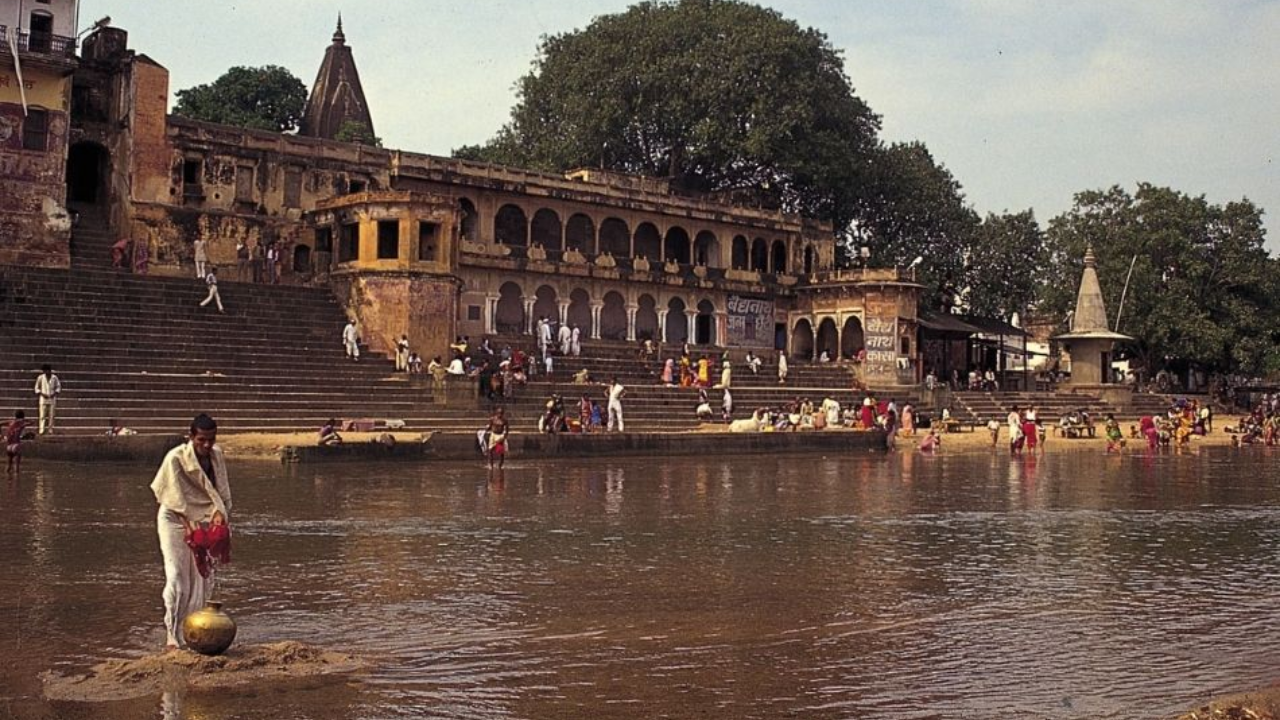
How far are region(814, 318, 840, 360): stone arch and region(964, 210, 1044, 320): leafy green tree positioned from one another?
9746 mm

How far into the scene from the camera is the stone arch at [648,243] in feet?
157

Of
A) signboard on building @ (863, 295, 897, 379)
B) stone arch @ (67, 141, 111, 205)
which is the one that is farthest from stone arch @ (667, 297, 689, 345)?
stone arch @ (67, 141, 111, 205)

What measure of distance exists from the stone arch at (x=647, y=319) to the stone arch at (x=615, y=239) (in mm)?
2025

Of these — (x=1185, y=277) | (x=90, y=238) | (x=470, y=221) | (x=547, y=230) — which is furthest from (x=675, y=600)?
(x=1185, y=277)

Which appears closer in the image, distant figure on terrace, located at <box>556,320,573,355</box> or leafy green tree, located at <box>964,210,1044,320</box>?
distant figure on terrace, located at <box>556,320,573,355</box>

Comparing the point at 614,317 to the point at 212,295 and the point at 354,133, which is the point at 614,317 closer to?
the point at 354,133

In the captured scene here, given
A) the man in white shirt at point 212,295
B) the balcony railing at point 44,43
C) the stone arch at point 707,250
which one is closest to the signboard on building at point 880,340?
the stone arch at point 707,250

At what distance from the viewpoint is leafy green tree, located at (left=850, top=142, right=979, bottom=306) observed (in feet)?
178

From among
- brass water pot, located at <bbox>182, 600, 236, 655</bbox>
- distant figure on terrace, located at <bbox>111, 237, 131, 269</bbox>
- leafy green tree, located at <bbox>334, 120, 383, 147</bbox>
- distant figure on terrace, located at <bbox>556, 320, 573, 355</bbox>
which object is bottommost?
brass water pot, located at <bbox>182, 600, 236, 655</bbox>

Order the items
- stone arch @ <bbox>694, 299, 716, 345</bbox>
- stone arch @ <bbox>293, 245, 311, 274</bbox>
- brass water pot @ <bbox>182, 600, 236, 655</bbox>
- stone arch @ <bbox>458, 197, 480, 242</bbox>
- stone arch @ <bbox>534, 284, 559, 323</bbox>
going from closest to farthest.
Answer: brass water pot @ <bbox>182, 600, 236, 655</bbox> → stone arch @ <bbox>293, 245, 311, 274</bbox> → stone arch @ <bbox>458, 197, 480, 242</bbox> → stone arch @ <bbox>534, 284, 559, 323</bbox> → stone arch @ <bbox>694, 299, 716, 345</bbox>

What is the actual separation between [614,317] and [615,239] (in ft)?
10.7

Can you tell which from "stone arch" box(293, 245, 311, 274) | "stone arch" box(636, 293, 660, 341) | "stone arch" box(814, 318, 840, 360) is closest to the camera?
"stone arch" box(293, 245, 311, 274)

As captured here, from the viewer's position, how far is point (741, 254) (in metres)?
50.0

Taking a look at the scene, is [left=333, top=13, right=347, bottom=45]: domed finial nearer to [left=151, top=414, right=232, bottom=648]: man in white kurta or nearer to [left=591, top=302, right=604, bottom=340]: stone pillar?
[left=591, top=302, right=604, bottom=340]: stone pillar
